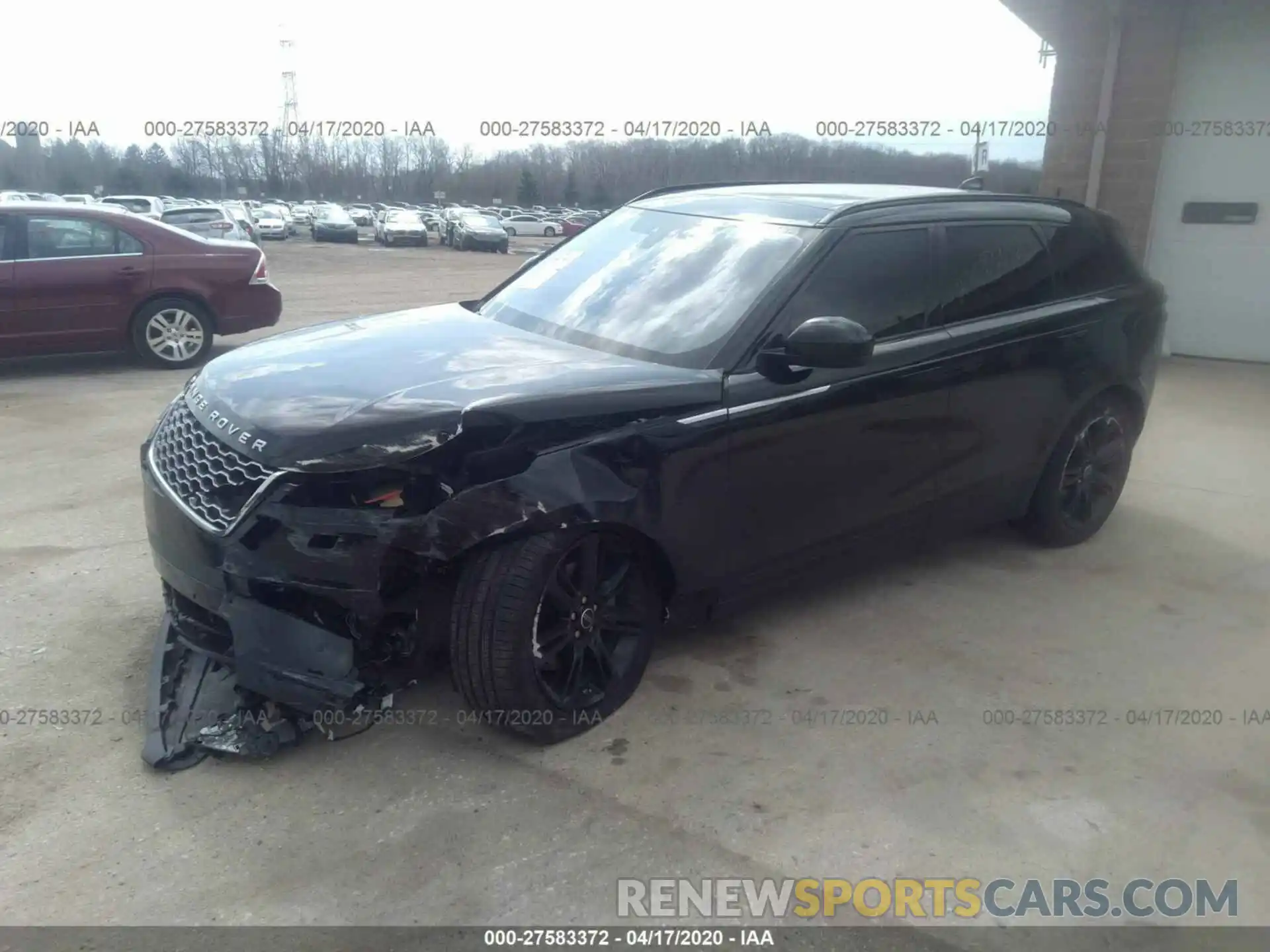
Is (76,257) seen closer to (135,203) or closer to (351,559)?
(351,559)

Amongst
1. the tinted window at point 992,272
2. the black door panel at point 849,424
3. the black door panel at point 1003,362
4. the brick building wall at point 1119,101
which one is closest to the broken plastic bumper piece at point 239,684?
the black door panel at point 849,424

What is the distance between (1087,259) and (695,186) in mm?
1973

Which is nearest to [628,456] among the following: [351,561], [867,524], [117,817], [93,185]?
[351,561]

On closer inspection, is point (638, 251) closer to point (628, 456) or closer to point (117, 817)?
point (628, 456)

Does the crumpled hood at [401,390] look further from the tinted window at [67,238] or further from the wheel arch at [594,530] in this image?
the tinted window at [67,238]

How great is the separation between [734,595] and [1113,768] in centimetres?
136

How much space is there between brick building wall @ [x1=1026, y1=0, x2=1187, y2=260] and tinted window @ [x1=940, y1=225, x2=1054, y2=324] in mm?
5980

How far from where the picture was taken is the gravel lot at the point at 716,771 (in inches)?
Result: 104

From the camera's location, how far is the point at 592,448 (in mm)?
3100

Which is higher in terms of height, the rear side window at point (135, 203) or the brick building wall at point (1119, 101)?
the brick building wall at point (1119, 101)

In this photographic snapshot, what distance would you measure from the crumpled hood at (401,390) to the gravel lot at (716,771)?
1.02 meters

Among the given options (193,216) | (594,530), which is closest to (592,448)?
(594,530)

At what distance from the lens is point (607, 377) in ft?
10.8

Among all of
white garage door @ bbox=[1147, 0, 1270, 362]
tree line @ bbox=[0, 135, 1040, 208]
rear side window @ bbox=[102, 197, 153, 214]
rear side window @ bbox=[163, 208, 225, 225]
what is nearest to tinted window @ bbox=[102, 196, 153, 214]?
rear side window @ bbox=[102, 197, 153, 214]
